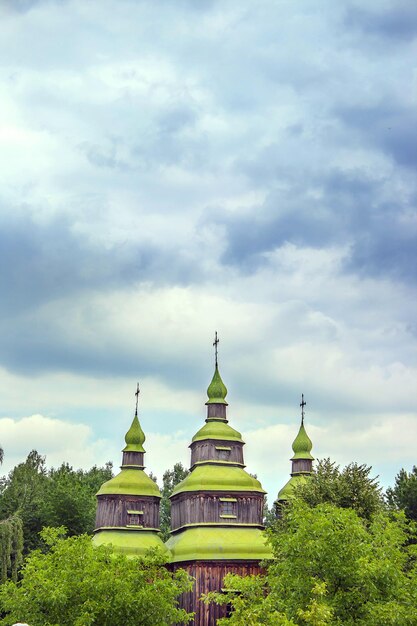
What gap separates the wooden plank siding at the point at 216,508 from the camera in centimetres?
5284

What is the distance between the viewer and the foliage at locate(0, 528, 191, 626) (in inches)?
1224

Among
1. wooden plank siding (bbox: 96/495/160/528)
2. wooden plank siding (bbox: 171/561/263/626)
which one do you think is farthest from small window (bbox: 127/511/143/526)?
wooden plank siding (bbox: 171/561/263/626)

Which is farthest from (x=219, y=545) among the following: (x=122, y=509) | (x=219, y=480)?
(x=122, y=509)

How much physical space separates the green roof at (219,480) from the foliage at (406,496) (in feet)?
61.9

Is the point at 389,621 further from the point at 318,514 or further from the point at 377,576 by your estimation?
the point at 318,514

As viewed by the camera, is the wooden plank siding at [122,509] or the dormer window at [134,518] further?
the dormer window at [134,518]

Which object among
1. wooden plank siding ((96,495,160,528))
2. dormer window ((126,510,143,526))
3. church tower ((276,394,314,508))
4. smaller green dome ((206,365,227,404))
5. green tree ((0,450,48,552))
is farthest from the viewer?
green tree ((0,450,48,552))

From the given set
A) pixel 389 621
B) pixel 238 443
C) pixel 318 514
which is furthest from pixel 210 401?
pixel 389 621

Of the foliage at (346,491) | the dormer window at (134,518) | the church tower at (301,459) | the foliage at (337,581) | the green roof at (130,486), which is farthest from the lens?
the church tower at (301,459)

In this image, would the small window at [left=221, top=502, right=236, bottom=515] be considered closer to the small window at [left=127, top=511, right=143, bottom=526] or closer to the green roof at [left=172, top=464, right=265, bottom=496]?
the green roof at [left=172, top=464, right=265, bottom=496]

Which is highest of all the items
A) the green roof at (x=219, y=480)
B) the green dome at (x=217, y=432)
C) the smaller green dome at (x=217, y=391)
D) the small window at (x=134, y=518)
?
the smaller green dome at (x=217, y=391)

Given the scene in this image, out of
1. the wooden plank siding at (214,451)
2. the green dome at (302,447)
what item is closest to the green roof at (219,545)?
the wooden plank siding at (214,451)

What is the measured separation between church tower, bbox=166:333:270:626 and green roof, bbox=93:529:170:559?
1658 mm

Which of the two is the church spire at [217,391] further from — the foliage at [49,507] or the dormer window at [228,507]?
the foliage at [49,507]
